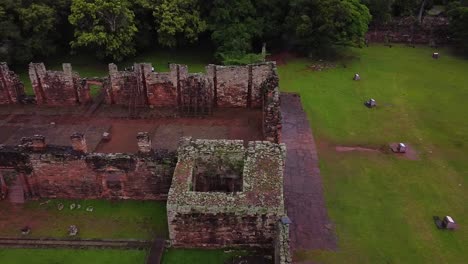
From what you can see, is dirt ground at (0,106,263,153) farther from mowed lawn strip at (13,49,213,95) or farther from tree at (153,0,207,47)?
tree at (153,0,207,47)

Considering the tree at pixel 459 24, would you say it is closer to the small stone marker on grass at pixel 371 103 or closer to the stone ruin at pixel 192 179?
the small stone marker on grass at pixel 371 103

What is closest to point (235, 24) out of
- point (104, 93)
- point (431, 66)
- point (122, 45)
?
point (122, 45)

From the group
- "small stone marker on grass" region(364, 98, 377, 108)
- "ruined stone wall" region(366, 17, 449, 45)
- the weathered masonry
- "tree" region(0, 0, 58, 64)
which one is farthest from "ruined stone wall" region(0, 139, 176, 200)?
"ruined stone wall" region(366, 17, 449, 45)

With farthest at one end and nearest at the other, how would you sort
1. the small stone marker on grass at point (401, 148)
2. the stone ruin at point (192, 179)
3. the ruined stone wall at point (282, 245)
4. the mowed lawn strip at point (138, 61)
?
the mowed lawn strip at point (138, 61) < the small stone marker on grass at point (401, 148) < the stone ruin at point (192, 179) < the ruined stone wall at point (282, 245)

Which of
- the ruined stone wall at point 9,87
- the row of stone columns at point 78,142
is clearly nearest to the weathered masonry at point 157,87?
the ruined stone wall at point 9,87

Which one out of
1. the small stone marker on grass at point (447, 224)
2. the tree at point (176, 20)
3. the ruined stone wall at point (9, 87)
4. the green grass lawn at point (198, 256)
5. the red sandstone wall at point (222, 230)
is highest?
the tree at point (176, 20)

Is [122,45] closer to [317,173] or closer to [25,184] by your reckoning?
[25,184]
